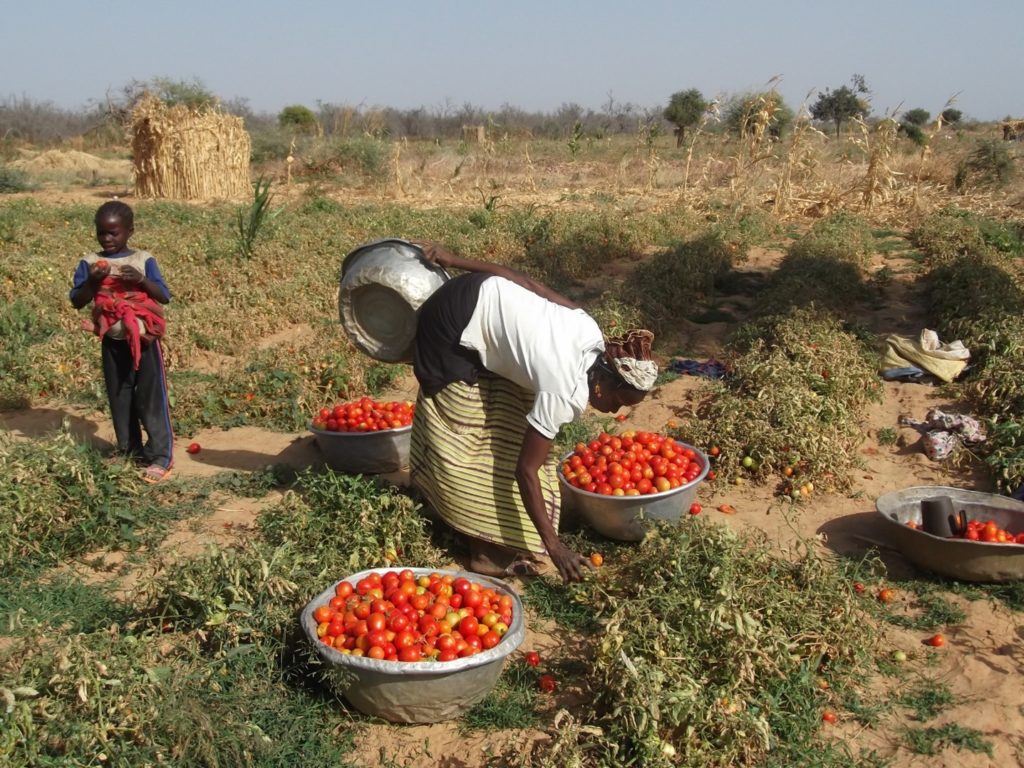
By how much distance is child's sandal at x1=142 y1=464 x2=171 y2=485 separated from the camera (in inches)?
198

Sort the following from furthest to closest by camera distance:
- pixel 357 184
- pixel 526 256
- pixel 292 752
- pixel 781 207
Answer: pixel 357 184
pixel 781 207
pixel 526 256
pixel 292 752

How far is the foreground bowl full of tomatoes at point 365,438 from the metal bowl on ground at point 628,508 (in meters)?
1.09

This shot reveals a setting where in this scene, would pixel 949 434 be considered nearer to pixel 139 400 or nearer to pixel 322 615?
pixel 322 615

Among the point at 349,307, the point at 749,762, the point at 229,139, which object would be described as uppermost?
the point at 229,139

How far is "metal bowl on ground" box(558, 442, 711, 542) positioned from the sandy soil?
57cm

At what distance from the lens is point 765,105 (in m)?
15.2

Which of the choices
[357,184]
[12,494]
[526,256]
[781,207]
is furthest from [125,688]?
[357,184]

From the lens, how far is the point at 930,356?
6.61m

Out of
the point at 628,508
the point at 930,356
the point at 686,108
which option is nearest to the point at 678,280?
the point at 930,356

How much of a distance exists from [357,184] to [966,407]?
14.3 metres

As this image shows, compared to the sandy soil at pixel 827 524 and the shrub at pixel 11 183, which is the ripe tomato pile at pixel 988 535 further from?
the shrub at pixel 11 183

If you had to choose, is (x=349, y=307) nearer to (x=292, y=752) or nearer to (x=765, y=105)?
(x=292, y=752)

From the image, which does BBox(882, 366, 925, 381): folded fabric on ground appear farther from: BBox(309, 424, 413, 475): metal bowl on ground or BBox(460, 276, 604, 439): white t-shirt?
BBox(460, 276, 604, 439): white t-shirt

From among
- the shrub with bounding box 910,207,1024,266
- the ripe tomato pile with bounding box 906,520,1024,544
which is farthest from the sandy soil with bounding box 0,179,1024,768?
the shrub with bounding box 910,207,1024,266
